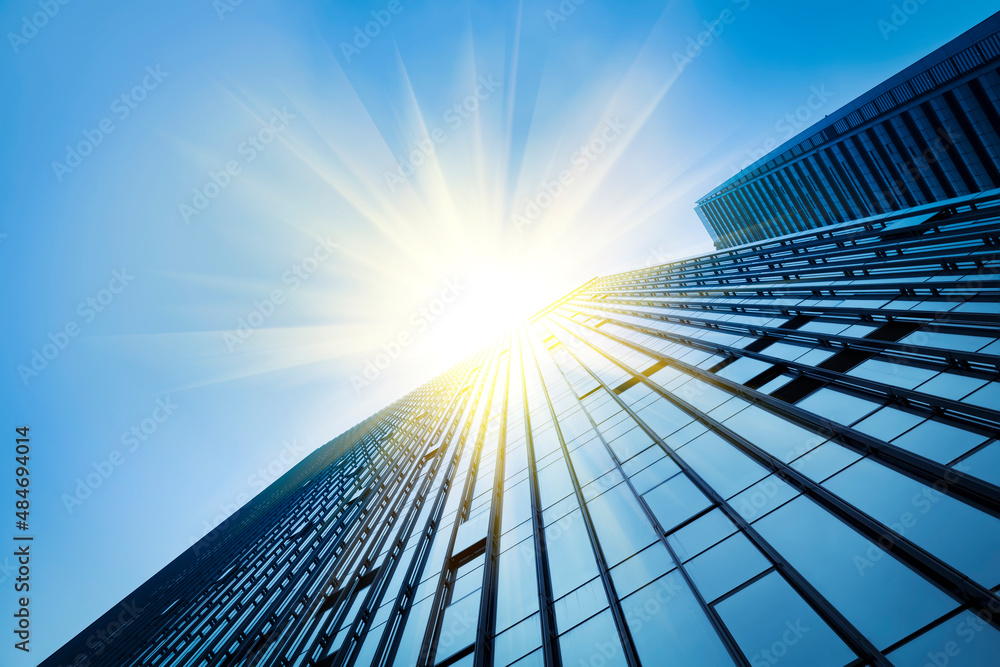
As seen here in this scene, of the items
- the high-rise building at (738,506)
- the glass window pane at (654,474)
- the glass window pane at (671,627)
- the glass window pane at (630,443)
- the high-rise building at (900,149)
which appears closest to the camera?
the high-rise building at (738,506)

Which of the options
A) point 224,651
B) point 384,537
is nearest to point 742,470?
point 384,537

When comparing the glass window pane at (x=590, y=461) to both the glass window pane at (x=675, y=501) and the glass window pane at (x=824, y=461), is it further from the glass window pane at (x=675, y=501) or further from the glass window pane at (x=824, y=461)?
the glass window pane at (x=824, y=461)

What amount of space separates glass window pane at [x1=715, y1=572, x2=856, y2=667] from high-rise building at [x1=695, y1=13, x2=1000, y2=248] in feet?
203

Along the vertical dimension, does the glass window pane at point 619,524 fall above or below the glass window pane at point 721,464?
below

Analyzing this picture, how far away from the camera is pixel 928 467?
629cm

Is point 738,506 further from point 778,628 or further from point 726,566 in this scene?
point 778,628

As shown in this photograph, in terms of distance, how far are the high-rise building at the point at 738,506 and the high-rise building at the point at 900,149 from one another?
1683 inches

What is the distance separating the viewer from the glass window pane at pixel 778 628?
16.5 feet

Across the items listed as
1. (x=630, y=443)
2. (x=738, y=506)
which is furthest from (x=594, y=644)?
(x=630, y=443)

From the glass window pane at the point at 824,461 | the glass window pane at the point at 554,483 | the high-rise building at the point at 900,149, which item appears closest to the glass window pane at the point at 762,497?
the glass window pane at the point at 824,461

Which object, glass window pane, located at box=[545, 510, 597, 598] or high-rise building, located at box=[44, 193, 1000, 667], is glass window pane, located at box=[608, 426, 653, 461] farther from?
glass window pane, located at box=[545, 510, 597, 598]

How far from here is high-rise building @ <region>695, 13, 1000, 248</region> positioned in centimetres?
4762

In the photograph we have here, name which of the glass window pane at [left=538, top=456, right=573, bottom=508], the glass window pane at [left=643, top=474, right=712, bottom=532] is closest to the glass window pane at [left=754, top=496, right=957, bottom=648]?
the glass window pane at [left=643, top=474, right=712, bottom=532]

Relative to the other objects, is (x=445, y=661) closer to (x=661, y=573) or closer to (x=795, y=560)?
(x=661, y=573)
